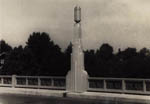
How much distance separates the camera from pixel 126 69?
281ft

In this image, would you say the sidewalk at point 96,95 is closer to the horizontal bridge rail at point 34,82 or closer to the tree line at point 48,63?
the horizontal bridge rail at point 34,82

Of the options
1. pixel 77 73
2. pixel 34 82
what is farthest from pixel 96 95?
pixel 34 82

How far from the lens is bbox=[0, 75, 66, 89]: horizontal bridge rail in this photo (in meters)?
17.6

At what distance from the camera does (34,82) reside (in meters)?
19.3

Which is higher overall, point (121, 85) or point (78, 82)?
point (78, 82)

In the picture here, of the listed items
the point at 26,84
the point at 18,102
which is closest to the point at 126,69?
the point at 26,84

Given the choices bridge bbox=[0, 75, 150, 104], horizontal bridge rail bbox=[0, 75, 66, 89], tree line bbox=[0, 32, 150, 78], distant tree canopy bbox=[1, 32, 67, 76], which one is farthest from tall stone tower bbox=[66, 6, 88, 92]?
distant tree canopy bbox=[1, 32, 67, 76]

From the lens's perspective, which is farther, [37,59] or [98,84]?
[37,59]

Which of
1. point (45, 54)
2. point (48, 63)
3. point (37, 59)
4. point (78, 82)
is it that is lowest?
point (78, 82)

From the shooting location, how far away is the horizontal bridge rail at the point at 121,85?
1398 cm

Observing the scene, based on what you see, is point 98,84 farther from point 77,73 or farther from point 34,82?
point 34,82

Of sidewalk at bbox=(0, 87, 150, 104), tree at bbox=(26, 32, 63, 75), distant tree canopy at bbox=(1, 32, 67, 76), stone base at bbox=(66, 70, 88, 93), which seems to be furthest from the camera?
tree at bbox=(26, 32, 63, 75)

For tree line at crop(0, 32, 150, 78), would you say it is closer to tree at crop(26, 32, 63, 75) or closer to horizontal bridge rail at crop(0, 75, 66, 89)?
tree at crop(26, 32, 63, 75)

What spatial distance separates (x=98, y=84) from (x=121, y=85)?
1.61 metres
